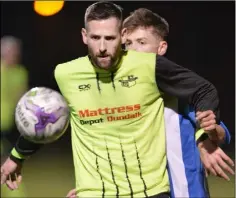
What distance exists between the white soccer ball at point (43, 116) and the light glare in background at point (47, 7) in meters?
8.38

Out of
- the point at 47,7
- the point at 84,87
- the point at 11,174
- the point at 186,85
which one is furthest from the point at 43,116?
the point at 47,7

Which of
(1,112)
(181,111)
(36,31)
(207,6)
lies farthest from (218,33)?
(181,111)

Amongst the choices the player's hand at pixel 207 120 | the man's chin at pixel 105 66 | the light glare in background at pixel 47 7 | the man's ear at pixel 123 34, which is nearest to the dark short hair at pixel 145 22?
the man's ear at pixel 123 34

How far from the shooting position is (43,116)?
3691 millimetres

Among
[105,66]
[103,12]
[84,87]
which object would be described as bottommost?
[84,87]

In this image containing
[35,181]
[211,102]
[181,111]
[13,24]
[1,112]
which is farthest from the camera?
[13,24]

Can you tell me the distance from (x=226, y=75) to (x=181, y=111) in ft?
37.3

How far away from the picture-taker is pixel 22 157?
402 centimetres

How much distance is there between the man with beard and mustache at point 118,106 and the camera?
3707 millimetres

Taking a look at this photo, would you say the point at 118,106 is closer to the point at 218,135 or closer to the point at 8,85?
the point at 218,135

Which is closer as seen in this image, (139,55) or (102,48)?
(102,48)

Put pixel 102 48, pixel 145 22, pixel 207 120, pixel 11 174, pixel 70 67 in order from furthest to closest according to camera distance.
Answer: pixel 145 22 → pixel 11 174 → pixel 70 67 → pixel 102 48 → pixel 207 120

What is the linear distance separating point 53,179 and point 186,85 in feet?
16.0

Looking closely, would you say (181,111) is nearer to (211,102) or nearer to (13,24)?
(211,102)
